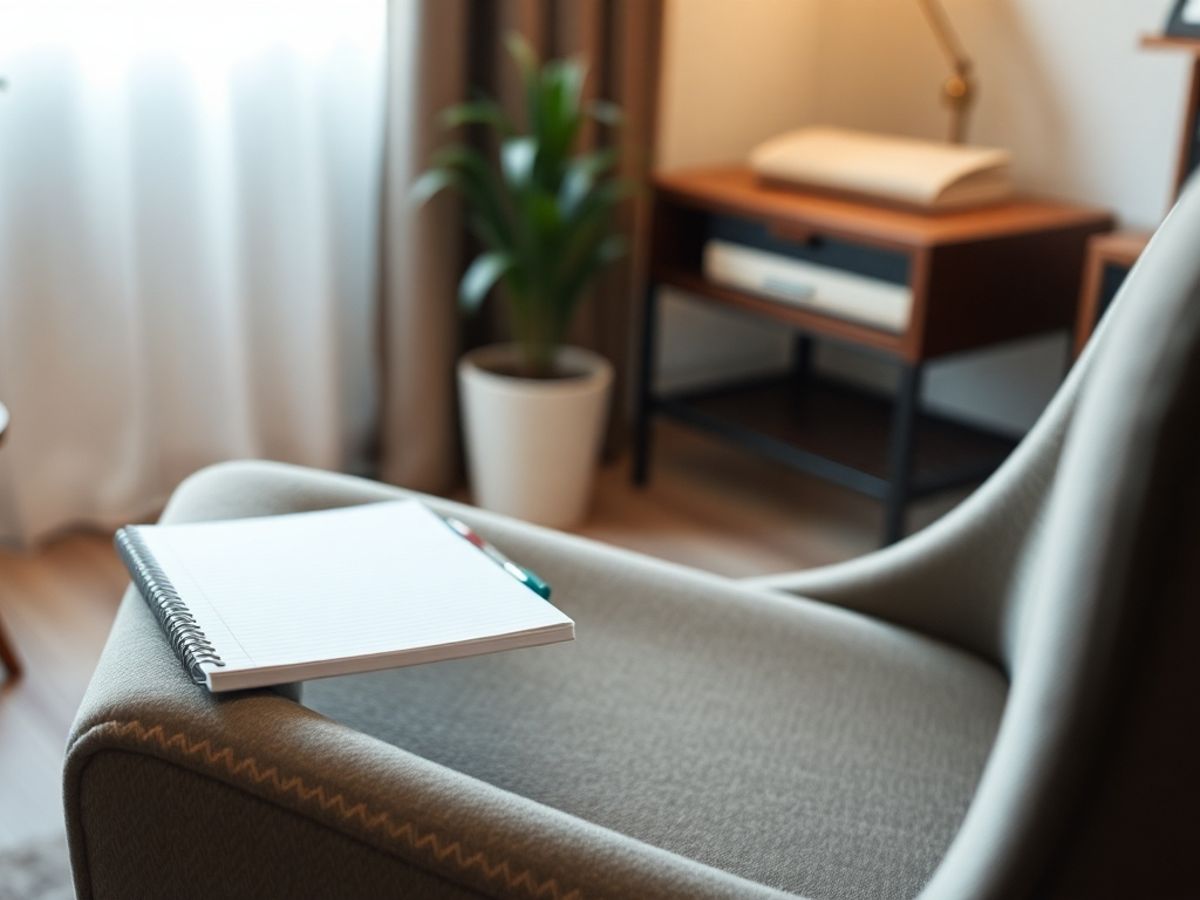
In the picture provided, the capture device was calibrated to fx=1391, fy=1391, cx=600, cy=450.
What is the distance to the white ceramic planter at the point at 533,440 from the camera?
233cm

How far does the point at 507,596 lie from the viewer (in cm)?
83

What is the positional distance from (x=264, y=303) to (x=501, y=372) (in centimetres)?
43

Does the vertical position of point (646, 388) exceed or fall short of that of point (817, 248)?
it falls short

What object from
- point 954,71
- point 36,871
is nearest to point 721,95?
point 954,71

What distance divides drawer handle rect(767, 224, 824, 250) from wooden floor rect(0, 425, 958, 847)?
1.74ft

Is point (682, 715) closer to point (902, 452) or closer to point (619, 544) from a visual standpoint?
point (902, 452)

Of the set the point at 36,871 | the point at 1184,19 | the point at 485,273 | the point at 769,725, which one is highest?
the point at 1184,19

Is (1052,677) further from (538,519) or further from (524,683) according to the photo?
(538,519)

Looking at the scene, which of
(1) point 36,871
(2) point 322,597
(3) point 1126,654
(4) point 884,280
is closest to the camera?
(3) point 1126,654

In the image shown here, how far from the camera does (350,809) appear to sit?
70cm

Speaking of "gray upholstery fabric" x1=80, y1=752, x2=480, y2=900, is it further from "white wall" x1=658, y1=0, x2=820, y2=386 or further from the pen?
"white wall" x1=658, y1=0, x2=820, y2=386

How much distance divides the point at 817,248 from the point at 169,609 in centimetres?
163

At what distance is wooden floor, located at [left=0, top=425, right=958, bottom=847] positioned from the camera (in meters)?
1.68

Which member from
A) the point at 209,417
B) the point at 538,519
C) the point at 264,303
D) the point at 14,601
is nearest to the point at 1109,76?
the point at 538,519
